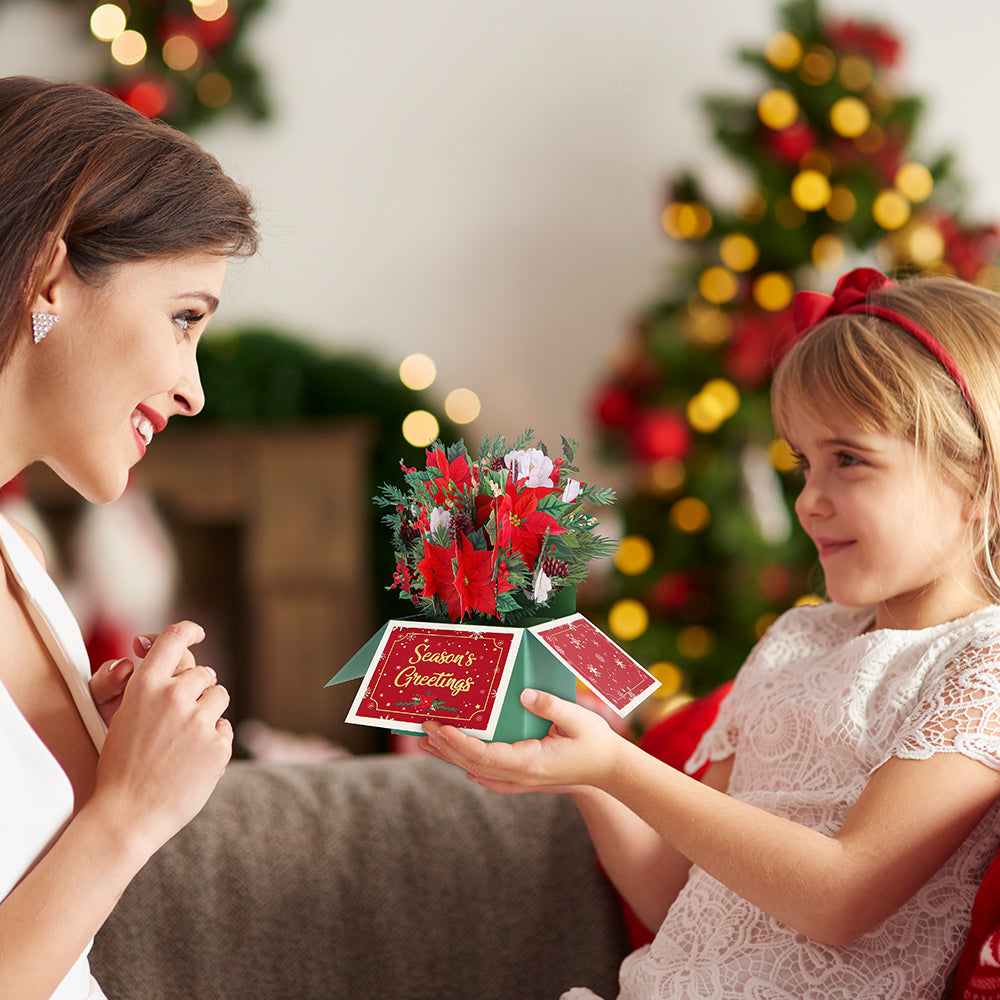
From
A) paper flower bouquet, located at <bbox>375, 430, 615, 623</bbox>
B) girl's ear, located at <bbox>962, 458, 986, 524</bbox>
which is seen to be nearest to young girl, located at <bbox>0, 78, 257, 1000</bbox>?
paper flower bouquet, located at <bbox>375, 430, 615, 623</bbox>

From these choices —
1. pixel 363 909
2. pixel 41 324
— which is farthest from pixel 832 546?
pixel 41 324

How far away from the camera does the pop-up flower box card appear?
35.4 inches

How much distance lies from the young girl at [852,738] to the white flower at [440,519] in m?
0.19

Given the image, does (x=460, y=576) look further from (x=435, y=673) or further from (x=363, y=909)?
(x=363, y=909)

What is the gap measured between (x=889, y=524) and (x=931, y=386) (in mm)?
161

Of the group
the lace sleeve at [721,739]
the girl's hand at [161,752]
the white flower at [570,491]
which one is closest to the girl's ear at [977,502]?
the lace sleeve at [721,739]

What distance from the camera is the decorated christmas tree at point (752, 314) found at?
2564mm

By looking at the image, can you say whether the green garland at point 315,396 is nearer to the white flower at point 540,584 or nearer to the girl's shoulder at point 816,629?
the girl's shoulder at point 816,629

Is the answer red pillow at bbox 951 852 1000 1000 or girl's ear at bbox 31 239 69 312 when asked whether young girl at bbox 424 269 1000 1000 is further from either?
girl's ear at bbox 31 239 69 312

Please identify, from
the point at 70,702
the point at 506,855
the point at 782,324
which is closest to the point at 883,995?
the point at 506,855

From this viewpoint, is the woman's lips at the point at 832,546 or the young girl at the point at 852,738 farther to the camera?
the woman's lips at the point at 832,546

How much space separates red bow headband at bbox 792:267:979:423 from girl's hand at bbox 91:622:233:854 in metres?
0.84

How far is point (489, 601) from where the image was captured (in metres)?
0.91

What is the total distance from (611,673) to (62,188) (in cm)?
67
